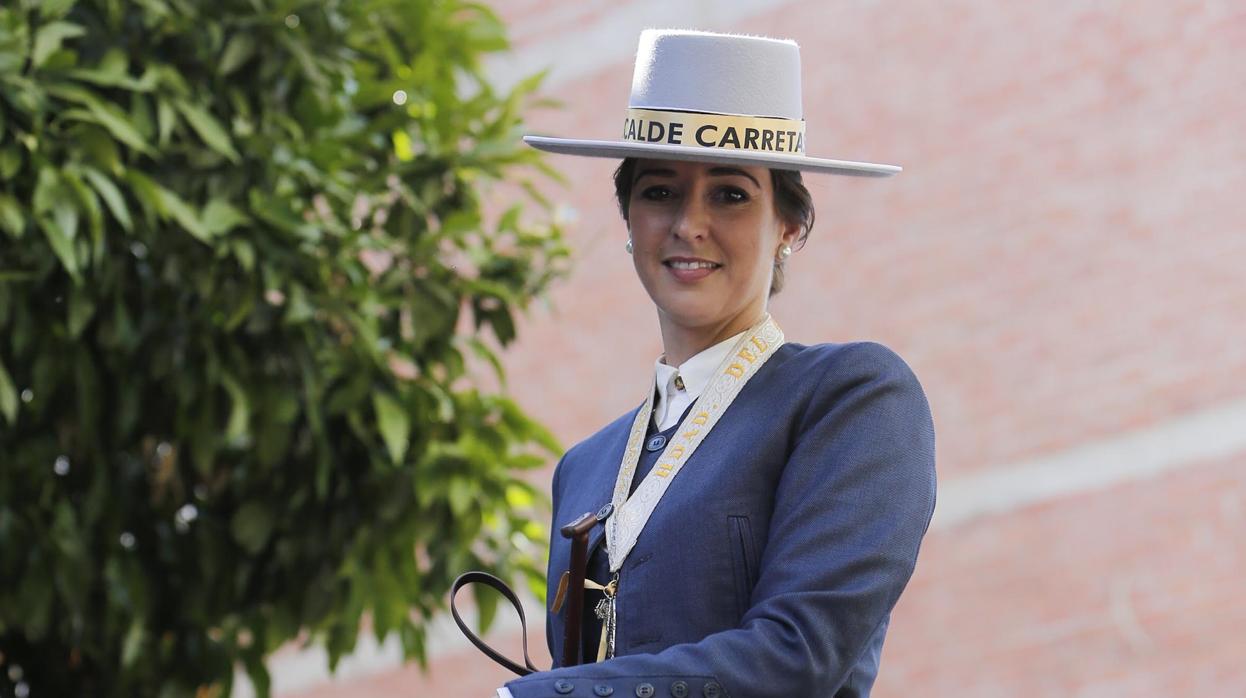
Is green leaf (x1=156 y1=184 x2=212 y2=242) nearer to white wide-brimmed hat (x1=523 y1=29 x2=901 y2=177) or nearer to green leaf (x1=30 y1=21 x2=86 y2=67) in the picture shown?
green leaf (x1=30 y1=21 x2=86 y2=67)

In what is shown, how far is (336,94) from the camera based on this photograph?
3.70 metres

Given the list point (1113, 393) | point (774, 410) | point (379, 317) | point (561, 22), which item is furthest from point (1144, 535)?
point (774, 410)

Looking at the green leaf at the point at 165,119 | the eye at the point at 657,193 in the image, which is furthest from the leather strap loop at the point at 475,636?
the green leaf at the point at 165,119

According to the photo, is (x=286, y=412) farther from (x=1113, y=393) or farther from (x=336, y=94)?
(x=1113, y=393)

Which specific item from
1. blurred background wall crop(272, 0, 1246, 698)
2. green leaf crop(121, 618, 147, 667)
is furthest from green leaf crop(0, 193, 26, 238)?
blurred background wall crop(272, 0, 1246, 698)

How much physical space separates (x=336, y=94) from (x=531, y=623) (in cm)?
476

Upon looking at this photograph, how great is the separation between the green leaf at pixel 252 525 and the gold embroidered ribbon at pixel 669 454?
1.79m

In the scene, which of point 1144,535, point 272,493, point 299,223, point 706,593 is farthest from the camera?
point 1144,535

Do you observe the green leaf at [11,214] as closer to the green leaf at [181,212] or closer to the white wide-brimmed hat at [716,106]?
the green leaf at [181,212]

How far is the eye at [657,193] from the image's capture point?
1905 mm

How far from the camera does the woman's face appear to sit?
186 cm

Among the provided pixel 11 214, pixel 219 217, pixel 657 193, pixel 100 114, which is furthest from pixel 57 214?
pixel 657 193

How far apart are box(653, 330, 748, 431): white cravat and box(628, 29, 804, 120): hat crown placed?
262mm

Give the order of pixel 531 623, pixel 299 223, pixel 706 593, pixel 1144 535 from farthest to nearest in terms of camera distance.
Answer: pixel 531 623, pixel 1144 535, pixel 299 223, pixel 706 593
